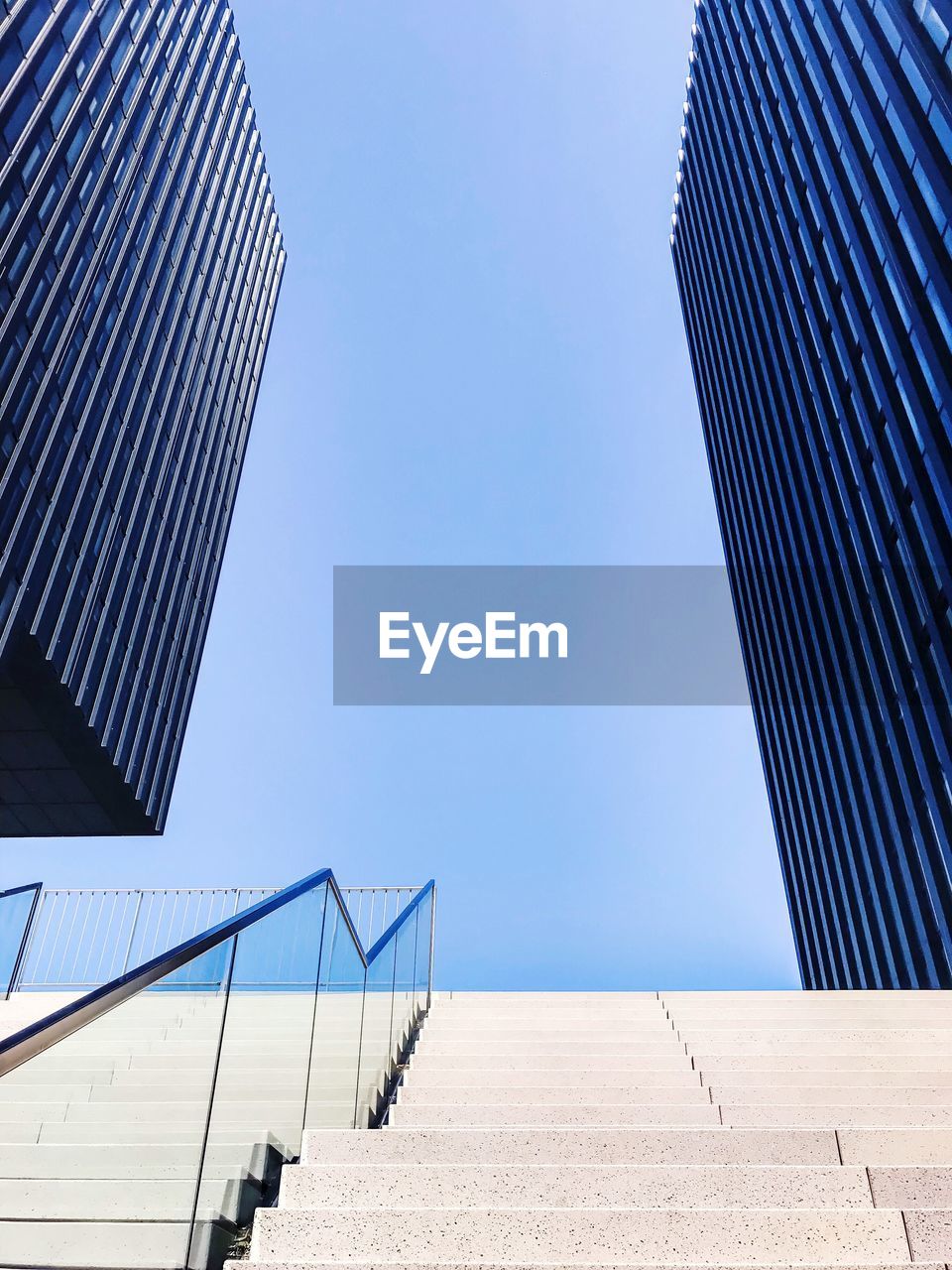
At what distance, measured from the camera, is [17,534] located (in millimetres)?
17859

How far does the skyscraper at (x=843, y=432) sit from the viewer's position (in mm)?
22406

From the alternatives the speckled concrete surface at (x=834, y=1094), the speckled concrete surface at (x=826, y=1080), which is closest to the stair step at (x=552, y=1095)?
the speckled concrete surface at (x=834, y=1094)

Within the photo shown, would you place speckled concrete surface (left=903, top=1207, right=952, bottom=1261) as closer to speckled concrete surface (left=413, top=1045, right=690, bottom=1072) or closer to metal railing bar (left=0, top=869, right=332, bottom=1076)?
metal railing bar (left=0, top=869, right=332, bottom=1076)

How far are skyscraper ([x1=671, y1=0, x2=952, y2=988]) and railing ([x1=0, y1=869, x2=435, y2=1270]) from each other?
20080mm

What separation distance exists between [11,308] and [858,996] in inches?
688

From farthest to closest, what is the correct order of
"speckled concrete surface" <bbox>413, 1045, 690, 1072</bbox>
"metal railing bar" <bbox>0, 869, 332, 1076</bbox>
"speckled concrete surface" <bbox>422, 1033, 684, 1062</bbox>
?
"speckled concrete surface" <bbox>422, 1033, 684, 1062</bbox>, "speckled concrete surface" <bbox>413, 1045, 690, 1072</bbox>, "metal railing bar" <bbox>0, 869, 332, 1076</bbox>

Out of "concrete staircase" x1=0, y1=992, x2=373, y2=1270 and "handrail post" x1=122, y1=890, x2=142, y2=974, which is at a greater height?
"handrail post" x1=122, y1=890, x2=142, y2=974

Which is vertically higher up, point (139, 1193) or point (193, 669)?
point (193, 669)

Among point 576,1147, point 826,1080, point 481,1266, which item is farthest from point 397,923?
point 481,1266

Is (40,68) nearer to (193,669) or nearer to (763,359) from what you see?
(193,669)

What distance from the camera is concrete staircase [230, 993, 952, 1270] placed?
129 inches

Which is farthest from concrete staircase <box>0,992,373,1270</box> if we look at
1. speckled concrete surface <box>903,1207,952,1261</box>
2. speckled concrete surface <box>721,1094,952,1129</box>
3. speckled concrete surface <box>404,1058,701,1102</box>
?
speckled concrete surface <box>721,1094,952,1129</box>

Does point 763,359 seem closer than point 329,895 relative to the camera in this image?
No

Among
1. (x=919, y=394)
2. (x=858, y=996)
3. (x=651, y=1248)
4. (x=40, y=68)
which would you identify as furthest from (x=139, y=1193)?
(x=919, y=394)
